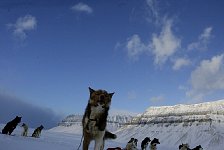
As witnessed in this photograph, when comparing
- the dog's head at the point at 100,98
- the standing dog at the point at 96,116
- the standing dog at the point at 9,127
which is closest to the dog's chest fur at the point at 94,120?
the standing dog at the point at 96,116

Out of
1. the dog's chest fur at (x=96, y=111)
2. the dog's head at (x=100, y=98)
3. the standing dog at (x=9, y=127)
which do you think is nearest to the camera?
the dog's head at (x=100, y=98)

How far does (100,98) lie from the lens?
1020cm

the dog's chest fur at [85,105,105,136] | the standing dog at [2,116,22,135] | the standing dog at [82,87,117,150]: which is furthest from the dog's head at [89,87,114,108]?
the standing dog at [2,116,22,135]

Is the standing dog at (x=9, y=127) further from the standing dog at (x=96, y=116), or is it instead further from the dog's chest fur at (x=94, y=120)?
the dog's chest fur at (x=94, y=120)

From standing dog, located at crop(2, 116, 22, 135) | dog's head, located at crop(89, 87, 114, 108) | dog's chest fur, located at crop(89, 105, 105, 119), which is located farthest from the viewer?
standing dog, located at crop(2, 116, 22, 135)

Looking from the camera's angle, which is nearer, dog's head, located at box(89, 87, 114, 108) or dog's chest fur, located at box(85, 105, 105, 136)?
dog's head, located at box(89, 87, 114, 108)

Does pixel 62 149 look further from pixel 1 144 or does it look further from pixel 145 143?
pixel 145 143

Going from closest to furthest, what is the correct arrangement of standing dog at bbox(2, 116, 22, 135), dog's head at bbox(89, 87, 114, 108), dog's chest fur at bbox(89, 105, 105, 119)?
1. dog's head at bbox(89, 87, 114, 108)
2. dog's chest fur at bbox(89, 105, 105, 119)
3. standing dog at bbox(2, 116, 22, 135)

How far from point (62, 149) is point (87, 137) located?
21.3 feet

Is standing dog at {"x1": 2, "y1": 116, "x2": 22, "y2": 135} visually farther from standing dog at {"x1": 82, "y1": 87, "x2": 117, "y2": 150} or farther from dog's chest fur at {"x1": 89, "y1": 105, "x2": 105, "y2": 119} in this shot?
dog's chest fur at {"x1": 89, "y1": 105, "x2": 105, "y2": 119}

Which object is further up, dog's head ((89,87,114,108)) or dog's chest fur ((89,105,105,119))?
dog's head ((89,87,114,108))

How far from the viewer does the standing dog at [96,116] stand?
33.6ft

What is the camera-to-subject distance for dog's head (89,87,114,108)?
33.5 ft

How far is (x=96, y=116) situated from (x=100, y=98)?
0.63m
